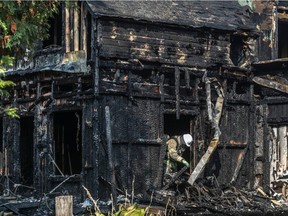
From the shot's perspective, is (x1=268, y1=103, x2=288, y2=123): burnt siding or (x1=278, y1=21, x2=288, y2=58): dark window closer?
(x1=268, y1=103, x2=288, y2=123): burnt siding

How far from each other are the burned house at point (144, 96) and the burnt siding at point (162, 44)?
3 cm

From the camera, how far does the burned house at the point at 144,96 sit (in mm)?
19297

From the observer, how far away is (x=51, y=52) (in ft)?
69.2

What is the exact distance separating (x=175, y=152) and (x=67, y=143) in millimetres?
4259

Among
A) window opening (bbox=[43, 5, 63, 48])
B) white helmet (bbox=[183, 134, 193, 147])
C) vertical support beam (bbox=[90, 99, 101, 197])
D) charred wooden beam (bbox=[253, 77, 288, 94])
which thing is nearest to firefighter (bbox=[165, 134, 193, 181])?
white helmet (bbox=[183, 134, 193, 147])

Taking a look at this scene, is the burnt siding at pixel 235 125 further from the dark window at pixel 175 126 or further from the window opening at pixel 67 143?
the window opening at pixel 67 143

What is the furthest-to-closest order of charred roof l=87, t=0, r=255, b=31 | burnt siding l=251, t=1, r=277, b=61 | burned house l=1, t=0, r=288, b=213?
burnt siding l=251, t=1, r=277, b=61, charred roof l=87, t=0, r=255, b=31, burned house l=1, t=0, r=288, b=213

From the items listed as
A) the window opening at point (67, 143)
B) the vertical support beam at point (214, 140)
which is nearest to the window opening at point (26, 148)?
the window opening at point (67, 143)

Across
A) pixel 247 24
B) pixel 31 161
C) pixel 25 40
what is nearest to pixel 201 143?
pixel 247 24

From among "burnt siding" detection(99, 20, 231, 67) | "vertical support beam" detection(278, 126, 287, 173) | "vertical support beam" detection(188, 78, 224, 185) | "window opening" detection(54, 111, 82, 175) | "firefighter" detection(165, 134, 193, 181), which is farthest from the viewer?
"window opening" detection(54, 111, 82, 175)

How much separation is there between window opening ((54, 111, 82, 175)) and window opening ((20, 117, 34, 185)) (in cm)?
107

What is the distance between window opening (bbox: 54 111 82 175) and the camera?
71.6 ft

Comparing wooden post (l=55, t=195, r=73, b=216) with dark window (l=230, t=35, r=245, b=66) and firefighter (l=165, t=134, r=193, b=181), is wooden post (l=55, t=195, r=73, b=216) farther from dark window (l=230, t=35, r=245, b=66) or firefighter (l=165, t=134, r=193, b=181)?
dark window (l=230, t=35, r=245, b=66)

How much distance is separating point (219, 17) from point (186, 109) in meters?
3.23
